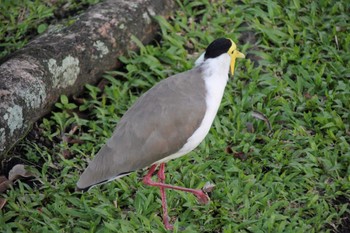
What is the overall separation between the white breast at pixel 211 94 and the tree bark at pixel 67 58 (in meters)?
1.41

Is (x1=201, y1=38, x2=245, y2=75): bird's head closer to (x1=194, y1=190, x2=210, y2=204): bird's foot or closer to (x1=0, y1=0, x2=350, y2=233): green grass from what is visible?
(x1=0, y1=0, x2=350, y2=233): green grass

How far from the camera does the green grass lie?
16.6ft

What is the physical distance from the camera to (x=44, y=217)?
Answer: 16.4 feet

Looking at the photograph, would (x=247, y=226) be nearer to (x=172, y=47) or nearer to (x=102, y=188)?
(x=102, y=188)

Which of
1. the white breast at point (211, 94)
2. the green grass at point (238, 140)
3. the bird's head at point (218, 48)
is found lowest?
the green grass at point (238, 140)

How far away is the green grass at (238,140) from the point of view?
199 inches

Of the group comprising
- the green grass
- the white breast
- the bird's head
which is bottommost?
the green grass

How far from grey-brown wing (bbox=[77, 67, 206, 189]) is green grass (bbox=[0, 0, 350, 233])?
0.40 metres

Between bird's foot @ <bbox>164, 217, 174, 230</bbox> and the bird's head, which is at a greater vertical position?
the bird's head

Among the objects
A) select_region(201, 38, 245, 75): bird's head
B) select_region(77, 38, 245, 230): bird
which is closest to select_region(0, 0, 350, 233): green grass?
select_region(77, 38, 245, 230): bird

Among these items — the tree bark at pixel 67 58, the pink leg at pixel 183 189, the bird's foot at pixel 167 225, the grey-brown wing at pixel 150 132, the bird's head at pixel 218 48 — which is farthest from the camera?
the tree bark at pixel 67 58

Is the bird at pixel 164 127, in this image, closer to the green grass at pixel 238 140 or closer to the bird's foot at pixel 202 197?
the bird's foot at pixel 202 197

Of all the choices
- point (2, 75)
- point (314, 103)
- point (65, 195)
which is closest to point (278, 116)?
point (314, 103)

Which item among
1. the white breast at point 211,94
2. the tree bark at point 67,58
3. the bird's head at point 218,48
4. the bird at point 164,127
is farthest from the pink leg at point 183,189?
the tree bark at point 67,58
